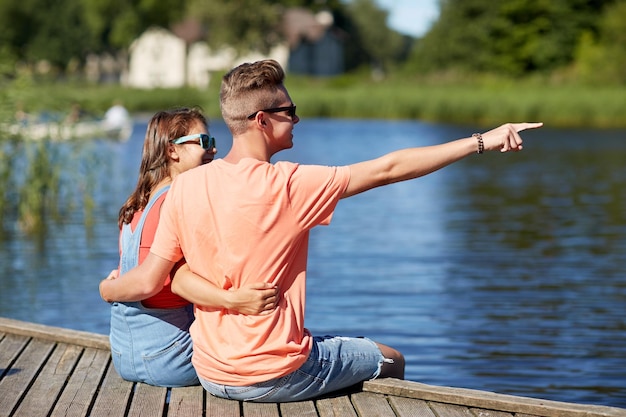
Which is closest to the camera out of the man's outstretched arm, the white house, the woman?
the man's outstretched arm

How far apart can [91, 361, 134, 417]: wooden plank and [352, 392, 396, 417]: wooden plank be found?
0.92 meters

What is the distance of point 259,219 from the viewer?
3.92 m

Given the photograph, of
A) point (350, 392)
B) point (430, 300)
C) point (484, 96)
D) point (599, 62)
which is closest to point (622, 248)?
point (430, 300)

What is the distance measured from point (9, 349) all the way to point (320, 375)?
2.03m

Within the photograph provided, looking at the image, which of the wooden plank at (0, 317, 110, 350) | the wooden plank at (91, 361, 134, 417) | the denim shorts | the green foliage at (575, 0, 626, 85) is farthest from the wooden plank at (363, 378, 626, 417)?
the green foliage at (575, 0, 626, 85)

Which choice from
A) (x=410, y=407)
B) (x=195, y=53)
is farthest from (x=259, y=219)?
(x=195, y=53)

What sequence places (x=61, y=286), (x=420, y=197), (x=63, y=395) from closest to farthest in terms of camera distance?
(x=63, y=395), (x=61, y=286), (x=420, y=197)

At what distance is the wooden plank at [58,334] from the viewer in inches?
218

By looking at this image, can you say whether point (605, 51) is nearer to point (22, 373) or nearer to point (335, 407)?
point (22, 373)

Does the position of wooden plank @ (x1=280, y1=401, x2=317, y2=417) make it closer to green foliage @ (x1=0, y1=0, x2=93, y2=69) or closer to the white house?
the white house

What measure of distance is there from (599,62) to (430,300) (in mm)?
41420

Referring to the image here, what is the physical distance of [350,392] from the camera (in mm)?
4559

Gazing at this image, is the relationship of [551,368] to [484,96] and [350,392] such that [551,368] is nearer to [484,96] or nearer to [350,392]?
[350,392]

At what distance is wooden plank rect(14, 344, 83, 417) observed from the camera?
4.45m
